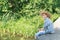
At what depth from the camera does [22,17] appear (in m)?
10.5

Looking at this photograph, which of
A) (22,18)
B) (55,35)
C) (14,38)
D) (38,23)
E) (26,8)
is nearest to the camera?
(55,35)

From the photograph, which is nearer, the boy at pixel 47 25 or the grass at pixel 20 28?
the boy at pixel 47 25

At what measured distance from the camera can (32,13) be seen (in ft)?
35.1

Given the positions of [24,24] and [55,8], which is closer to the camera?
[24,24]

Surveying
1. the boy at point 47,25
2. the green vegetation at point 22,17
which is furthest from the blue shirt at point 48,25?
the green vegetation at point 22,17

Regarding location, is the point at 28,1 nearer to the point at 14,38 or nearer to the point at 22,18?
the point at 22,18

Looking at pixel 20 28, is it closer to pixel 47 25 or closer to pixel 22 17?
pixel 22 17

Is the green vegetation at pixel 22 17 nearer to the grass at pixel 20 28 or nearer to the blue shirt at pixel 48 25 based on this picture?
the grass at pixel 20 28

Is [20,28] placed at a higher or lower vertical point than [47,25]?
lower

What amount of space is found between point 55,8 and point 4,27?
244 centimetres

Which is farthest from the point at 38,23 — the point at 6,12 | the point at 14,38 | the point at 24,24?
the point at 6,12

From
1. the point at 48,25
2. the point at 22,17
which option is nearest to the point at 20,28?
the point at 22,17

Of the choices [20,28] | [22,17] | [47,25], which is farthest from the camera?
[22,17]

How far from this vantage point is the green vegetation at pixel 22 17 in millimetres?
9320
